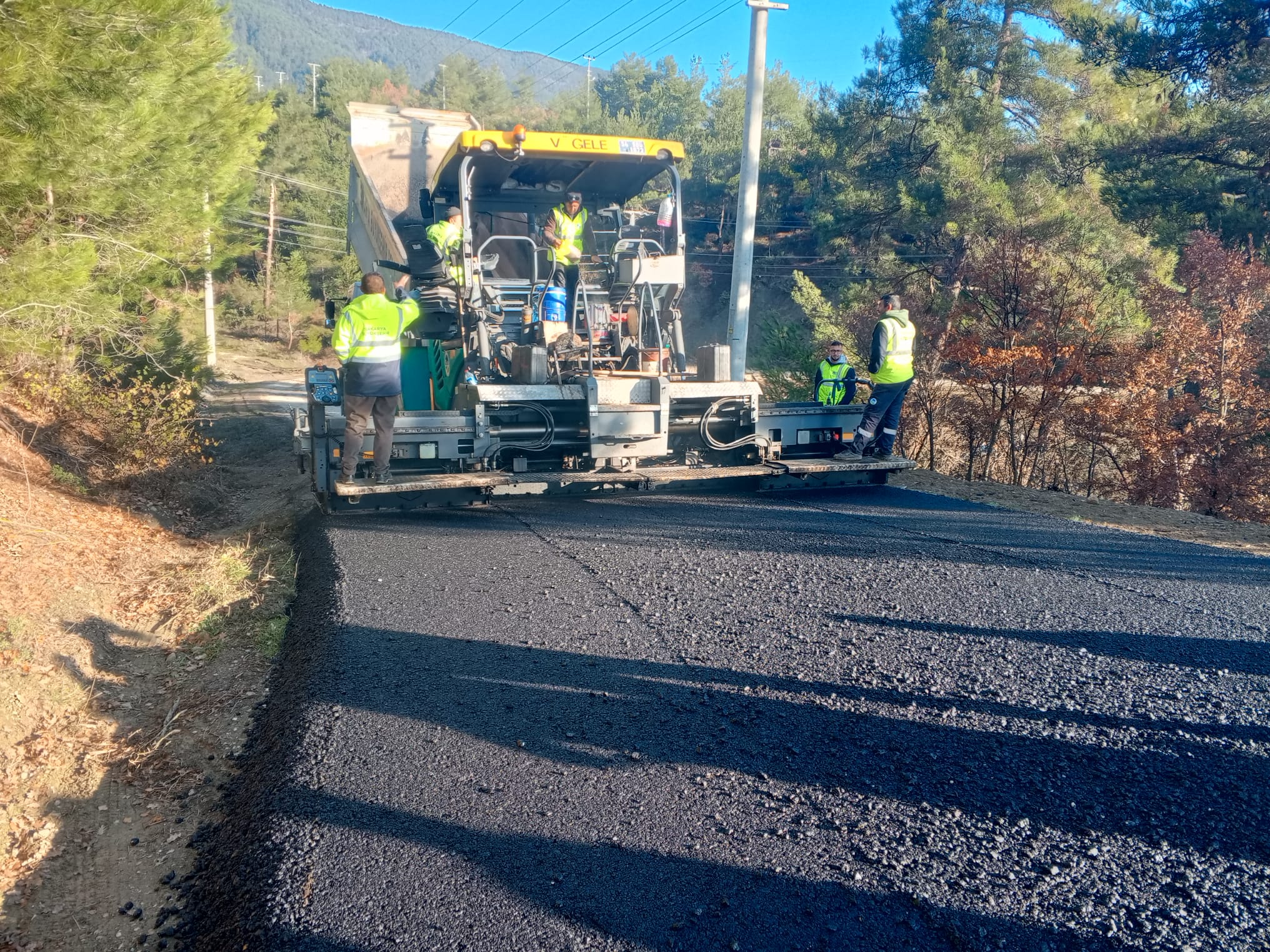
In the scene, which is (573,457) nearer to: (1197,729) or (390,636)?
(390,636)

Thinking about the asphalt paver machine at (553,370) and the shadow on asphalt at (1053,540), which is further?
the asphalt paver machine at (553,370)

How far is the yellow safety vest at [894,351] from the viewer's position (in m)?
8.48

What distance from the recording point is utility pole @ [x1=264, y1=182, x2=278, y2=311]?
3181 cm

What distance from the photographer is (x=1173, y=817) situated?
9.38 ft

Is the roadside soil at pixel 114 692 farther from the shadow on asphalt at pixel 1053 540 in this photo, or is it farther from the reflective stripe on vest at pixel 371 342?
the shadow on asphalt at pixel 1053 540

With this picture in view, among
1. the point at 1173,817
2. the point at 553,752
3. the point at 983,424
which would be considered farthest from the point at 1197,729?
the point at 983,424

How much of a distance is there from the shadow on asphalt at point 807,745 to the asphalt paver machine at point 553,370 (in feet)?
10.4

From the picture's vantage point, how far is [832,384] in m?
9.54

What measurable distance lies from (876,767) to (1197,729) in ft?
4.18

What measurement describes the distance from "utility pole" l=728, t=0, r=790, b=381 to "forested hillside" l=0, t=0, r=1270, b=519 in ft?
5.66

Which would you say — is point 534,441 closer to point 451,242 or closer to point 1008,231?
point 451,242

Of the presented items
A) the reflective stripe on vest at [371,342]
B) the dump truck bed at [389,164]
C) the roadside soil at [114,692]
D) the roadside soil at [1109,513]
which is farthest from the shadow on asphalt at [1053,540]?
the dump truck bed at [389,164]

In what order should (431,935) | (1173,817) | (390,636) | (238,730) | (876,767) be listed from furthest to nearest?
1. (390,636)
2. (238,730)
3. (876,767)
4. (1173,817)
5. (431,935)

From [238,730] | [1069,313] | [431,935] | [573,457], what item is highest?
[1069,313]
